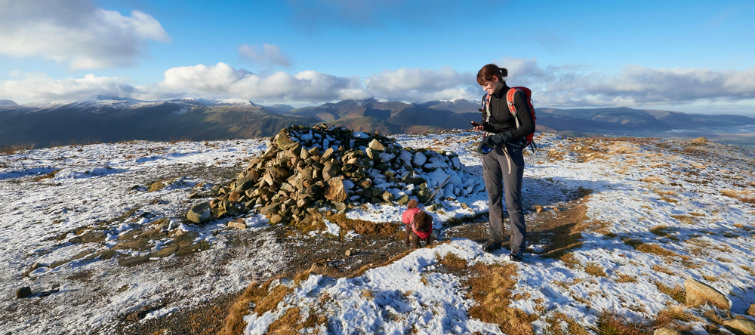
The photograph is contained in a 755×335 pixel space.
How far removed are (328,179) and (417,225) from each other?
4.98m

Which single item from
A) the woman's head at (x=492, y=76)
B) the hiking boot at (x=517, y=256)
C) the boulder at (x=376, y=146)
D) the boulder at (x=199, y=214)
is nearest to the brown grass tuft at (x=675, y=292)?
the hiking boot at (x=517, y=256)

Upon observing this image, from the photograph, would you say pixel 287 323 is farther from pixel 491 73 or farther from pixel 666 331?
pixel 491 73

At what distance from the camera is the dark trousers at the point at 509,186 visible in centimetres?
633

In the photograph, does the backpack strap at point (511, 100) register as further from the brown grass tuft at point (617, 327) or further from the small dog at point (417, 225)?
the brown grass tuft at point (617, 327)

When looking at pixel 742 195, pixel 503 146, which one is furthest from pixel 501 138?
pixel 742 195

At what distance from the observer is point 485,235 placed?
9188mm

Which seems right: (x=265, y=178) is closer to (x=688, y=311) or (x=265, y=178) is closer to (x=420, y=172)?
(x=420, y=172)

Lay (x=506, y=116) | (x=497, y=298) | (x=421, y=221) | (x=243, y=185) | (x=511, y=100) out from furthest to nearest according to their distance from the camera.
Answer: (x=243, y=185)
(x=421, y=221)
(x=506, y=116)
(x=511, y=100)
(x=497, y=298)

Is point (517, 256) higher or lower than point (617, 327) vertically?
higher

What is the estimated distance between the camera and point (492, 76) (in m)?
6.05

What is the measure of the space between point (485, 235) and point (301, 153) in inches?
312

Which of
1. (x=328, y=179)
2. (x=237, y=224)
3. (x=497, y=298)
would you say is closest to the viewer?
(x=497, y=298)

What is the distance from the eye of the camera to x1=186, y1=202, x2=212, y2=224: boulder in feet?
35.1

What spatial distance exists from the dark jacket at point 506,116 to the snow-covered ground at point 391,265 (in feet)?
9.93
